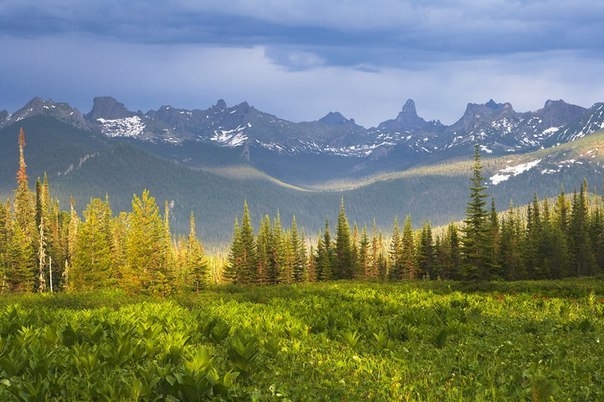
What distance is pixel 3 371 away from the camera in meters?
8.66

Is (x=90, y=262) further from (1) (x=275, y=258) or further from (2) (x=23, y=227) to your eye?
(1) (x=275, y=258)

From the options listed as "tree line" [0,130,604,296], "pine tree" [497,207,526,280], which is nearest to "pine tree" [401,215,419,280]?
"tree line" [0,130,604,296]

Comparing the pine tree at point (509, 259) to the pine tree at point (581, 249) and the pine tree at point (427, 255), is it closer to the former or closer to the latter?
the pine tree at point (581, 249)

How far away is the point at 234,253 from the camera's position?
8850 centimetres

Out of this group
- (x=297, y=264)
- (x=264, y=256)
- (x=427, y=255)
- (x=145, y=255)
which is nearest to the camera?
(x=145, y=255)

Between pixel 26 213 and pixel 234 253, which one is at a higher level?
pixel 26 213

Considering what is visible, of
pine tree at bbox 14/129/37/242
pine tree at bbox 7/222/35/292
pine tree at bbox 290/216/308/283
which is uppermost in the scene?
pine tree at bbox 14/129/37/242

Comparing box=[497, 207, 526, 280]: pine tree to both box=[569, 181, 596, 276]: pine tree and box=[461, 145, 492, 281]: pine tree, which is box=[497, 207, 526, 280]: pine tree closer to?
box=[569, 181, 596, 276]: pine tree

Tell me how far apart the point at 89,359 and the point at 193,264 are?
68.7m

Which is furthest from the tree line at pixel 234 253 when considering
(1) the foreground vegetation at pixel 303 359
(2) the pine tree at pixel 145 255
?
(1) the foreground vegetation at pixel 303 359

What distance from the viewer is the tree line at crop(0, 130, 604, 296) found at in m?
58.4

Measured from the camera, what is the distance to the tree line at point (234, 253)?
58438 millimetres

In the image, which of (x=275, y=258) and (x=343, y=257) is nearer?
(x=275, y=258)

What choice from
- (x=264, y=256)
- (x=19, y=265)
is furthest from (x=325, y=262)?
(x=19, y=265)
